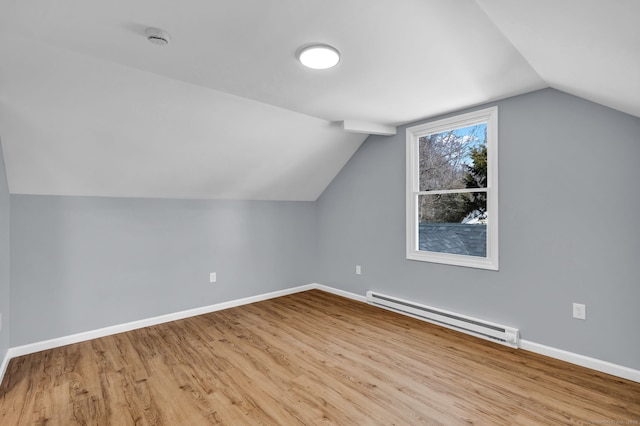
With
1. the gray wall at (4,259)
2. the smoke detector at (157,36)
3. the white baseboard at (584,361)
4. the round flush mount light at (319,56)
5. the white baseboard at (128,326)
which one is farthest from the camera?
the white baseboard at (128,326)

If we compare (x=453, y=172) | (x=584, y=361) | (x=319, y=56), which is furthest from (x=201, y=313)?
(x=584, y=361)

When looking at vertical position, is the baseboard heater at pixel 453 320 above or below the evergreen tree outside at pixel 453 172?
below

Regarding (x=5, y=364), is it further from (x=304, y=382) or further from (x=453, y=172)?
(x=453, y=172)

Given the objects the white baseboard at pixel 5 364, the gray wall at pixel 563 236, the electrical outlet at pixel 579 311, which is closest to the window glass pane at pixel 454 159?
the gray wall at pixel 563 236

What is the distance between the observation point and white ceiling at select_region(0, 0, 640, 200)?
1.50m

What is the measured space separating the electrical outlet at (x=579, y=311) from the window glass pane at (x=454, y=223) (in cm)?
83

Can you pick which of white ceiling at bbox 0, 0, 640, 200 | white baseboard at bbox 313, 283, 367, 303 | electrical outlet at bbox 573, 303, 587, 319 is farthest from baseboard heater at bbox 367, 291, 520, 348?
white ceiling at bbox 0, 0, 640, 200

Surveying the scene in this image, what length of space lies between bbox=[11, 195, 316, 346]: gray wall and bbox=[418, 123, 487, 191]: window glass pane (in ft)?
6.89

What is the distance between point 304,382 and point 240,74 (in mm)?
2316

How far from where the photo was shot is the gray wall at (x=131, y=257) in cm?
278

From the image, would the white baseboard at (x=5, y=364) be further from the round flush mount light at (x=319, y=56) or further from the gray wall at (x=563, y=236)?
the gray wall at (x=563, y=236)

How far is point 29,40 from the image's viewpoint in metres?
1.75

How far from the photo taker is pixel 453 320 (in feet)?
10.6

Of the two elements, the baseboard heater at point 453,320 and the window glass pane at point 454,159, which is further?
the window glass pane at point 454,159
